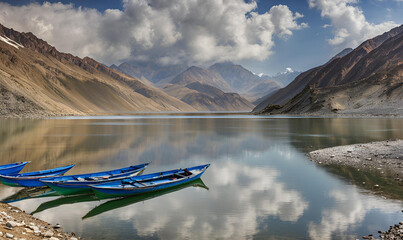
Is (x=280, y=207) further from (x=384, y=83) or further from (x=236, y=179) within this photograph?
(x=384, y=83)

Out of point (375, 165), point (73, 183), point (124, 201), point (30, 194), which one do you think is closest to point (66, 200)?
point (73, 183)

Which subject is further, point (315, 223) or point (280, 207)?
point (280, 207)

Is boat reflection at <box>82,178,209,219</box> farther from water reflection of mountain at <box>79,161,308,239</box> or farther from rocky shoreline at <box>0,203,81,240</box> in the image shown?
rocky shoreline at <box>0,203,81,240</box>

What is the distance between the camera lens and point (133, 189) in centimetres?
1933

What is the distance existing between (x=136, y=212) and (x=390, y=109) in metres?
145

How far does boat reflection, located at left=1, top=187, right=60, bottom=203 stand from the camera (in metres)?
19.9

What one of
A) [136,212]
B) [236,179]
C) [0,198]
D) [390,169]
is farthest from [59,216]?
[390,169]

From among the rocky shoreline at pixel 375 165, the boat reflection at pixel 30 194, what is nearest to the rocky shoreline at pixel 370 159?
the rocky shoreline at pixel 375 165

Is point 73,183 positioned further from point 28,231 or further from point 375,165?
point 375,165

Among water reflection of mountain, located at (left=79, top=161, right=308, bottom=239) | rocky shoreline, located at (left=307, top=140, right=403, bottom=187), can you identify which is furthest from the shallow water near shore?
rocky shoreline, located at (left=307, top=140, right=403, bottom=187)

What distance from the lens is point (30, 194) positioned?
68.5 ft

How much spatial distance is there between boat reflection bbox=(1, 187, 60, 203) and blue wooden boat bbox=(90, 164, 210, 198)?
4097 mm

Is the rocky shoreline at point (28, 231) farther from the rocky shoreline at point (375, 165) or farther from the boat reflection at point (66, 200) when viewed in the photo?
the rocky shoreline at point (375, 165)

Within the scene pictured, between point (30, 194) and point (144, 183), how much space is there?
7385 mm
